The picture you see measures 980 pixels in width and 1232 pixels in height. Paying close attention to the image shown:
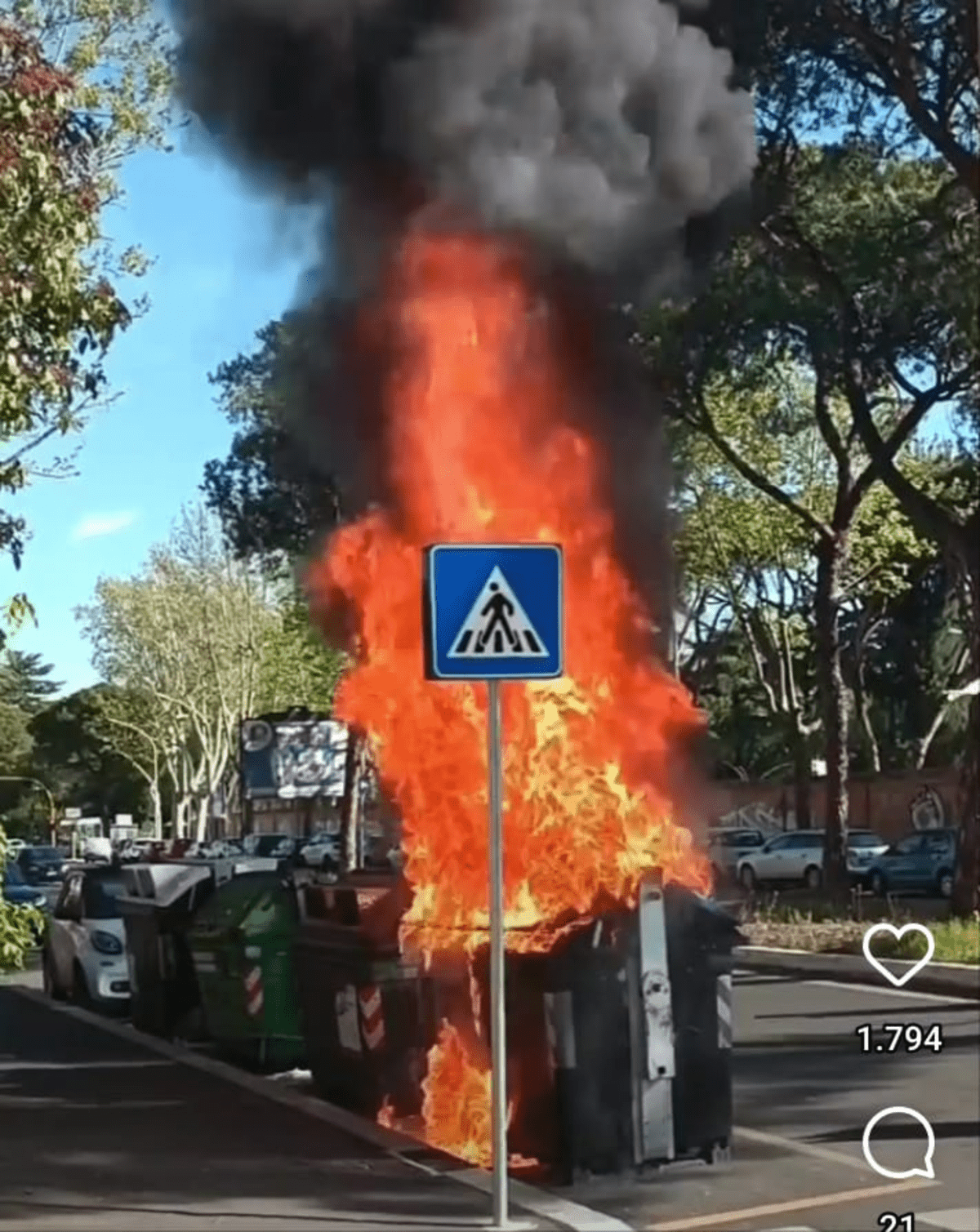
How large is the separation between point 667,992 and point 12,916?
99.8 inches

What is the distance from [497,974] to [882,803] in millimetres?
28911

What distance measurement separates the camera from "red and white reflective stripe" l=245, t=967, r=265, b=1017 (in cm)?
1148

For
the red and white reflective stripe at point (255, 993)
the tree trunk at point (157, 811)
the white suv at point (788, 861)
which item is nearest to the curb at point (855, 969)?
the red and white reflective stripe at point (255, 993)

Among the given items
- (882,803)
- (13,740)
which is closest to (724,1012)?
(882,803)

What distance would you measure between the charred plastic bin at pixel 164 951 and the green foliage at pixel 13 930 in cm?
589

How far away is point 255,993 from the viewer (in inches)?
454

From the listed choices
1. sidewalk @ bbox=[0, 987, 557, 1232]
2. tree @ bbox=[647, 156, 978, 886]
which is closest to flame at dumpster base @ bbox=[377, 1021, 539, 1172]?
sidewalk @ bbox=[0, 987, 557, 1232]

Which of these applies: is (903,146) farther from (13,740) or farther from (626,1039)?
(13,740)

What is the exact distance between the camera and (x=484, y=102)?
351 inches

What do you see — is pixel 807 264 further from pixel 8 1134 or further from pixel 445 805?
pixel 8 1134

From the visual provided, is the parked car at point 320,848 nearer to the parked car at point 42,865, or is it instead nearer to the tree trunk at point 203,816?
the parked car at point 42,865

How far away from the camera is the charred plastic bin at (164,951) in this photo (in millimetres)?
13648

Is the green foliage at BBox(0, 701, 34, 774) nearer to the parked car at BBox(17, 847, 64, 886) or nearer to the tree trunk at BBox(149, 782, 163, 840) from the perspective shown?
the parked car at BBox(17, 847, 64, 886)

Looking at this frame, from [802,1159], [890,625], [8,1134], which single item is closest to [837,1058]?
[802,1159]
